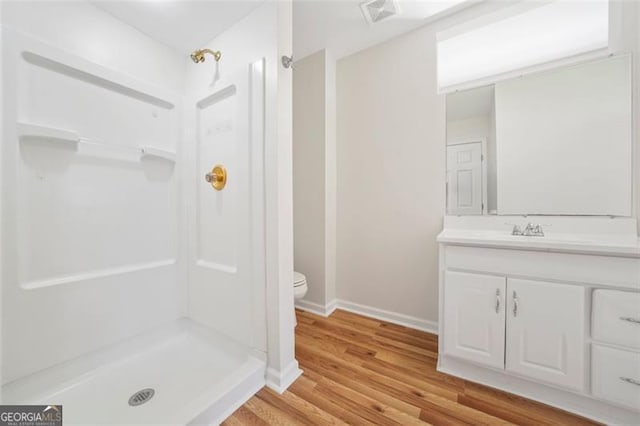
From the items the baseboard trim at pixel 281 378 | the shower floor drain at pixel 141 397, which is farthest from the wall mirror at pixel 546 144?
the shower floor drain at pixel 141 397

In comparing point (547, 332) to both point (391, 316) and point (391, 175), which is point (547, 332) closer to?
point (391, 316)

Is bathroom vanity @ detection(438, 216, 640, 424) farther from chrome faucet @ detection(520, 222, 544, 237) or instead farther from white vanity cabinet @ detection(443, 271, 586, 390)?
chrome faucet @ detection(520, 222, 544, 237)

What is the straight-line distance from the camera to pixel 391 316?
6.34 ft

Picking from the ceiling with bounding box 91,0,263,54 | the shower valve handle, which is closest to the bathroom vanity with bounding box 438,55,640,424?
the shower valve handle

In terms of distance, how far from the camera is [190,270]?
1.65 m

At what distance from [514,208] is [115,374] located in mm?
2597

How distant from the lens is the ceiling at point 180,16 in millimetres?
1277

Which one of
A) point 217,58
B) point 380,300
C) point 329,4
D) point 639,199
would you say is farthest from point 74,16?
point 639,199

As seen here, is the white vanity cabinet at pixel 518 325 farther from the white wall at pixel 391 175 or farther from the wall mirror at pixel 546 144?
the wall mirror at pixel 546 144

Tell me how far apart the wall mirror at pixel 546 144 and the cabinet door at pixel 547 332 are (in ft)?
1.98

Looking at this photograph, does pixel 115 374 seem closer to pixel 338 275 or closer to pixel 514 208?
pixel 338 275

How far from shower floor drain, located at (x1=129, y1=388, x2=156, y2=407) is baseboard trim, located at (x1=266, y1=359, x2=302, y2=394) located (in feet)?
1.90

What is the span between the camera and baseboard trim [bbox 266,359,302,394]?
1.21 metres

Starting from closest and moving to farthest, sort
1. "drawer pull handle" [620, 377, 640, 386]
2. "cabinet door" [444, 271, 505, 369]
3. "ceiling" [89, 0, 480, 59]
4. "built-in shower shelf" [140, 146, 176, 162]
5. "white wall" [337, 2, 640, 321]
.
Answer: "drawer pull handle" [620, 377, 640, 386]
"cabinet door" [444, 271, 505, 369]
"ceiling" [89, 0, 480, 59]
"built-in shower shelf" [140, 146, 176, 162]
"white wall" [337, 2, 640, 321]
